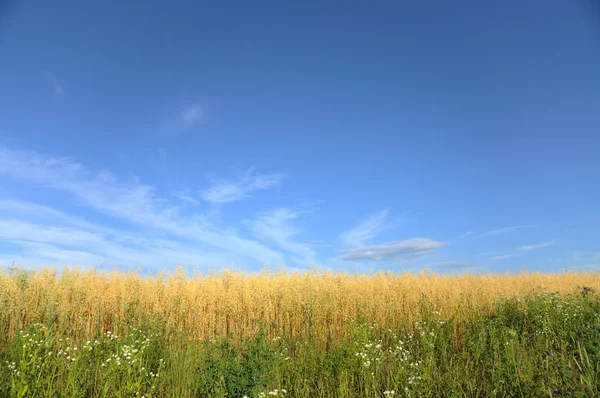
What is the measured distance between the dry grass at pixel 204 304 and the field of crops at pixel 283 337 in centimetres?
5

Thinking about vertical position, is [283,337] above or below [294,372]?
above

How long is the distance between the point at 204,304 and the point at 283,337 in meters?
3.30

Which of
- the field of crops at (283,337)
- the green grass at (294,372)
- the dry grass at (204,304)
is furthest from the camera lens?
the dry grass at (204,304)

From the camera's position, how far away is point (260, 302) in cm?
1108

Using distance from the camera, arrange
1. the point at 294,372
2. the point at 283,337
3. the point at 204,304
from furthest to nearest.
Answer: the point at 204,304 → the point at 283,337 → the point at 294,372

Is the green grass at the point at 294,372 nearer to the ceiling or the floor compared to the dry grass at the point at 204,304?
nearer to the floor

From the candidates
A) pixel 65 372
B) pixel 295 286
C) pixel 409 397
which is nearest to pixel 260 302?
pixel 295 286

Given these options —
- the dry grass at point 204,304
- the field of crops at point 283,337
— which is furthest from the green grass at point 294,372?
the dry grass at point 204,304

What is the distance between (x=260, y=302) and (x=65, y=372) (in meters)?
5.53

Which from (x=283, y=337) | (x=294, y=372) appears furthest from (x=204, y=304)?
(x=294, y=372)

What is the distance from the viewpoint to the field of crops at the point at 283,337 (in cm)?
541

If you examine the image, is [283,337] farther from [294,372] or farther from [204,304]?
[204,304]

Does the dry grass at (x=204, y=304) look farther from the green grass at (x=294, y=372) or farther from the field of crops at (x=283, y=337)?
the green grass at (x=294, y=372)

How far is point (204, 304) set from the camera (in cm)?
1110
